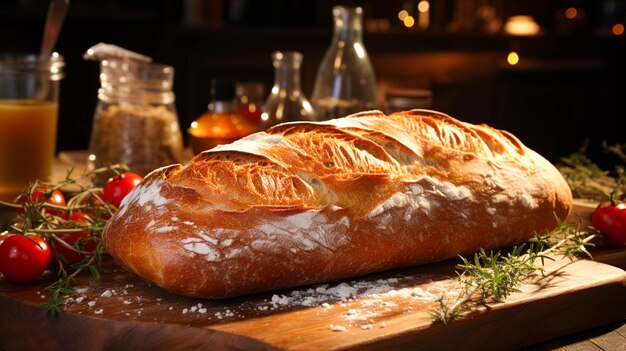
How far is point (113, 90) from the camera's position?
1.92 m

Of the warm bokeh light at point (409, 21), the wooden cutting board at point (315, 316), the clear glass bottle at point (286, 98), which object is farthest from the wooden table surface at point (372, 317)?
the warm bokeh light at point (409, 21)

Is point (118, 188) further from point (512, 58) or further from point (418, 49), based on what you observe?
point (512, 58)

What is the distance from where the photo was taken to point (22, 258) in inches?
49.5

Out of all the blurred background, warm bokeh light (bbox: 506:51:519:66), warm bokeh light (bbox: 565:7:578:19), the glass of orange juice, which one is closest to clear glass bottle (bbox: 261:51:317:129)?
the glass of orange juice

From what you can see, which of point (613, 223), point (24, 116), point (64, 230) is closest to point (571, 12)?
point (613, 223)

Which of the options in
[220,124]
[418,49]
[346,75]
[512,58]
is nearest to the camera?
[220,124]

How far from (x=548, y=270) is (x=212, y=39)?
3.14m

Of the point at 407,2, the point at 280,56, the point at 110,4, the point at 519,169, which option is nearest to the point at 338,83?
the point at 280,56

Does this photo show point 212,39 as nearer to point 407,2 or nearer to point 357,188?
point 407,2

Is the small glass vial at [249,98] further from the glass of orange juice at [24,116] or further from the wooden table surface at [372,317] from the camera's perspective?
the wooden table surface at [372,317]

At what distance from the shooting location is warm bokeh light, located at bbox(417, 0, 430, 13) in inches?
204

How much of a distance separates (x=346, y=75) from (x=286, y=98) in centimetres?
21

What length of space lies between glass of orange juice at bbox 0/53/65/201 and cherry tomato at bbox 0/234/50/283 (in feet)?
1.90

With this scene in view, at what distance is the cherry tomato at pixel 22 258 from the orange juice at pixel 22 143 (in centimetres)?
58
